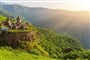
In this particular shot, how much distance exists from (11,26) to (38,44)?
366 centimetres

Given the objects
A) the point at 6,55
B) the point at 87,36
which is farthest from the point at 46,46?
the point at 87,36

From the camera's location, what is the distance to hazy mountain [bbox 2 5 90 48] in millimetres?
78250

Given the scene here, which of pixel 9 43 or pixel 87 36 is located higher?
pixel 9 43

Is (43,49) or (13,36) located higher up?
(13,36)

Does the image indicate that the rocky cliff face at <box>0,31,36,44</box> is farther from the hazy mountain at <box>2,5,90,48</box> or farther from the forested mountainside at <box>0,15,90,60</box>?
the hazy mountain at <box>2,5,90,48</box>

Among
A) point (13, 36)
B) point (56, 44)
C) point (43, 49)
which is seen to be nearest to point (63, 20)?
point (56, 44)

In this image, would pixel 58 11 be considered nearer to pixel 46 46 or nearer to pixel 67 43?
pixel 67 43

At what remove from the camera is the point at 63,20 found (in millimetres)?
90812

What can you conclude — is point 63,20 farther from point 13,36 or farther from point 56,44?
point 13,36

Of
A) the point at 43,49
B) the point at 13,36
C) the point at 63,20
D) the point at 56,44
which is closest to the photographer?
the point at 13,36

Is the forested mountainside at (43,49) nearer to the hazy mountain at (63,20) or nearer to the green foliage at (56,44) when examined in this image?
the green foliage at (56,44)

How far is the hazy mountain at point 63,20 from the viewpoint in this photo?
7825 cm

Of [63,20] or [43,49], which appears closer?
[43,49]

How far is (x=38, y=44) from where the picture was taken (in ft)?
116
